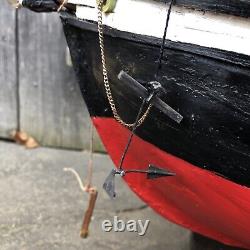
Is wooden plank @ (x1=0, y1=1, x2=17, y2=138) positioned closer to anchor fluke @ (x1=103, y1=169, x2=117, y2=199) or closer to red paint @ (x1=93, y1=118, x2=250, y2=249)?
red paint @ (x1=93, y1=118, x2=250, y2=249)

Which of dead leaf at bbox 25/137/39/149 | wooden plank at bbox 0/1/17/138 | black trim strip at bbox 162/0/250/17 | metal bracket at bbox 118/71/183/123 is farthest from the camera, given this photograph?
dead leaf at bbox 25/137/39/149

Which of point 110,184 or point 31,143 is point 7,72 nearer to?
point 31,143

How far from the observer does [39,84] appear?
267 centimetres

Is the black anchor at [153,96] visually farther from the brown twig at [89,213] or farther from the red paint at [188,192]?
the brown twig at [89,213]

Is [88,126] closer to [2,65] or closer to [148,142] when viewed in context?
[2,65]

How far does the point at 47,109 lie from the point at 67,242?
1039 millimetres

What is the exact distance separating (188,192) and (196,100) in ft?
1.11

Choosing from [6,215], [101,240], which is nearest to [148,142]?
[101,240]

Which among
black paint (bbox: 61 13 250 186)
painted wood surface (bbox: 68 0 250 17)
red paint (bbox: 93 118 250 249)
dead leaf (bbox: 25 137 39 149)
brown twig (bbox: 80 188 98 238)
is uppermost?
painted wood surface (bbox: 68 0 250 17)

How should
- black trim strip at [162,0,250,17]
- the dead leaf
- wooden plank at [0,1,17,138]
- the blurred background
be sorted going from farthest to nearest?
1. the dead leaf
2. wooden plank at [0,1,17,138]
3. the blurred background
4. black trim strip at [162,0,250,17]

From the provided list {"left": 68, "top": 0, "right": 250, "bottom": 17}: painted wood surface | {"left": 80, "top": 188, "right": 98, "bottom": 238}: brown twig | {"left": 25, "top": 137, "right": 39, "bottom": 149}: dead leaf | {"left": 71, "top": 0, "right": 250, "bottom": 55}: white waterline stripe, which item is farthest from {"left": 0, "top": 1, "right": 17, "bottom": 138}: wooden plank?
{"left": 68, "top": 0, "right": 250, "bottom": 17}: painted wood surface

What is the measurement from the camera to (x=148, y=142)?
1.51 m

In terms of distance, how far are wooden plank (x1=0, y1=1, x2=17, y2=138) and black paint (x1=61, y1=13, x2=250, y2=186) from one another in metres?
1.21

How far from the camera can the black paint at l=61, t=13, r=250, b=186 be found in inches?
46.0
